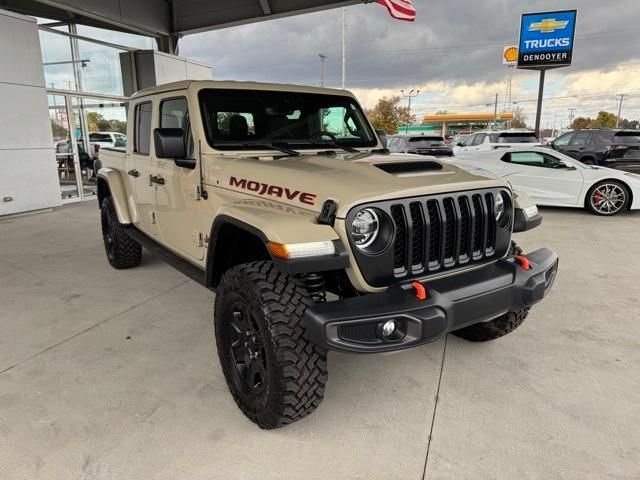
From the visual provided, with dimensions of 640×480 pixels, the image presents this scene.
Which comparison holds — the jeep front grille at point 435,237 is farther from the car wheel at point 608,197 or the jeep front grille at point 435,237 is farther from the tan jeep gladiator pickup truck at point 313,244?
the car wheel at point 608,197

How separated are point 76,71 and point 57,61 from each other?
489mm

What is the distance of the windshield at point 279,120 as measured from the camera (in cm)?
320

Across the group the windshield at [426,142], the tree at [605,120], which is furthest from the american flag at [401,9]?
the tree at [605,120]

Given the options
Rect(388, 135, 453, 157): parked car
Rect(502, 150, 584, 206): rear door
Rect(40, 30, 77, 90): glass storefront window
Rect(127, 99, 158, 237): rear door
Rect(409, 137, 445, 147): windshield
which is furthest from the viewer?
Rect(409, 137, 445, 147): windshield

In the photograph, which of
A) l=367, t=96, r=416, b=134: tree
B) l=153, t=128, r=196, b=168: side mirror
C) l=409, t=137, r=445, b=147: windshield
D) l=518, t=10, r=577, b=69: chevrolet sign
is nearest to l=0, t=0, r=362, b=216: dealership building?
l=153, t=128, r=196, b=168: side mirror

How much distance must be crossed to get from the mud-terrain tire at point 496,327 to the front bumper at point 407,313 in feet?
2.61

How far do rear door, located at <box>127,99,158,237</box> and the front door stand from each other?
0.19m

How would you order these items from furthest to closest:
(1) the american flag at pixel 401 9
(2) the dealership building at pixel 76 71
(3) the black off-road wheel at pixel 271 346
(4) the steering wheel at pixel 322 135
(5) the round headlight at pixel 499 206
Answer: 1. (1) the american flag at pixel 401 9
2. (2) the dealership building at pixel 76 71
3. (4) the steering wheel at pixel 322 135
4. (5) the round headlight at pixel 499 206
5. (3) the black off-road wheel at pixel 271 346

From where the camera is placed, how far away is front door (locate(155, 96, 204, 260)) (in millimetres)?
3204

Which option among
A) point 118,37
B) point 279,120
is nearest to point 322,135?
point 279,120

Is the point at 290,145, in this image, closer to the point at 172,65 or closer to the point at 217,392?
the point at 217,392

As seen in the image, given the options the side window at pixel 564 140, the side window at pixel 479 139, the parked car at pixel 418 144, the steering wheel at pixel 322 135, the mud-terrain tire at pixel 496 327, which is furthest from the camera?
the side window at pixel 479 139

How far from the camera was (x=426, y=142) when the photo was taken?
50.7ft

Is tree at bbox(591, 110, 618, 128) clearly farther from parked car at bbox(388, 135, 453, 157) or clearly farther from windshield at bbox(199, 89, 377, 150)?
windshield at bbox(199, 89, 377, 150)
